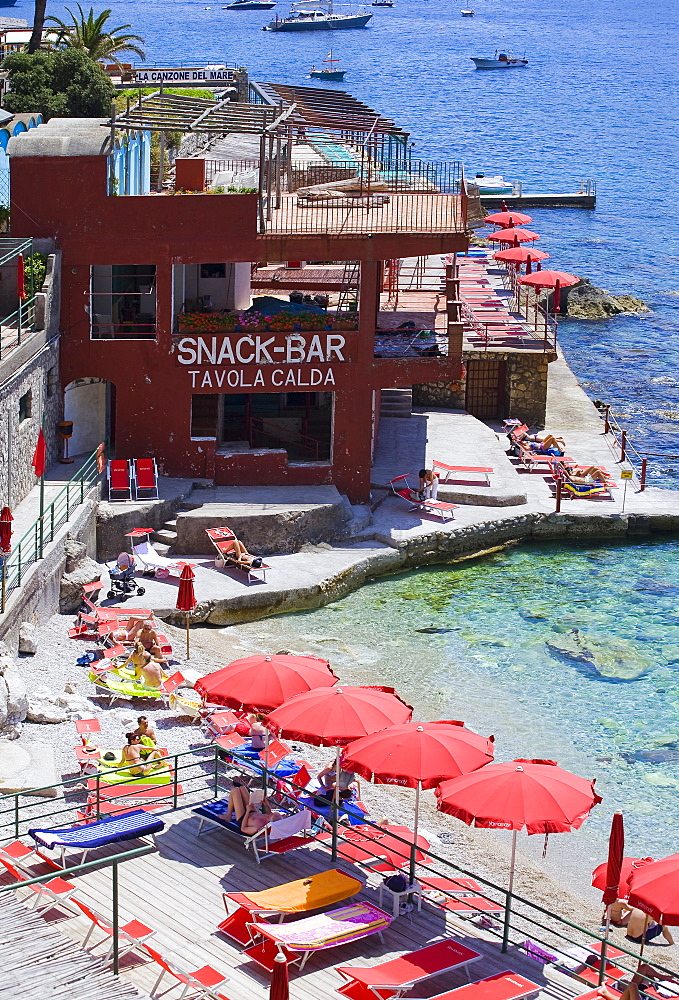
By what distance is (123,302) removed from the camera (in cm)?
3556

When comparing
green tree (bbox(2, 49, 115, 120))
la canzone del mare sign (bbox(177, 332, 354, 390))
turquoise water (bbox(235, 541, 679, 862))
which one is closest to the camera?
turquoise water (bbox(235, 541, 679, 862))

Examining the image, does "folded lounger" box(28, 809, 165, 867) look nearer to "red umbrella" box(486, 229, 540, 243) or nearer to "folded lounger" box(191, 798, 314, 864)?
"folded lounger" box(191, 798, 314, 864)

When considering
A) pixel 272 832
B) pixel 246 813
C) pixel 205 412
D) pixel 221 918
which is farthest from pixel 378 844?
pixel 205 412

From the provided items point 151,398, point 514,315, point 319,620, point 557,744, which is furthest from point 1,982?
point 514,315

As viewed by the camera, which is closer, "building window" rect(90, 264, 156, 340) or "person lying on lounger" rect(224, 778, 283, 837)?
"person lying on lounger" rect(224, 778, 283, 837)

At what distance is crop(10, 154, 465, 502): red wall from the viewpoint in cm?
3288

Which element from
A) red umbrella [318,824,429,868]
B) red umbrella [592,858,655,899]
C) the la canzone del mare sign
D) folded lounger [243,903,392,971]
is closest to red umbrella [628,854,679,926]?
red umbrella [592,858,655,899]

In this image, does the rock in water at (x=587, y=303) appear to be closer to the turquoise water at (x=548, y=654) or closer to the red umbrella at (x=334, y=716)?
the turquoise water at (x=548, y=654)

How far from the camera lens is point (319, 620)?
31062 millimetres

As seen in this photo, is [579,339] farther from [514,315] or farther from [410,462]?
[410,462]

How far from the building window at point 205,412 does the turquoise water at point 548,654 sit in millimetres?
6099

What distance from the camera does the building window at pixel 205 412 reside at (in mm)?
35938

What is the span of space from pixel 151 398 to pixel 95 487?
117 inches

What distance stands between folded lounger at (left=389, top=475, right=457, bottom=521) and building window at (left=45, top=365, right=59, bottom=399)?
8492 millimetres
